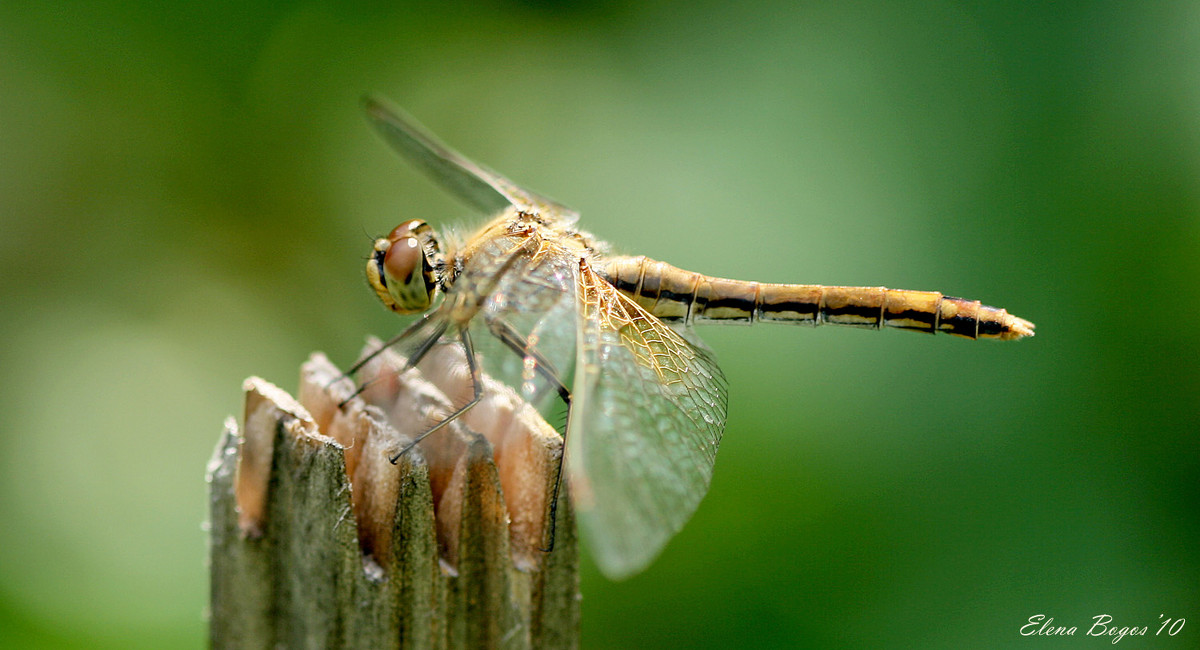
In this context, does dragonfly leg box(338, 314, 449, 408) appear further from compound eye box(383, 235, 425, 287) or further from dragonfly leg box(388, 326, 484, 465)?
compound eye box(383, 235, 425, 287)

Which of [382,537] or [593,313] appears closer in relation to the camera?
[382,537]

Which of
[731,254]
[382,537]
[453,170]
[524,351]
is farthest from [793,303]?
[382,537]

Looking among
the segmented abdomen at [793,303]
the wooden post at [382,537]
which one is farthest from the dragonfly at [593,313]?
the wooden post at [382,537]

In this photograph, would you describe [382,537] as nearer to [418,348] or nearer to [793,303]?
[418,348]

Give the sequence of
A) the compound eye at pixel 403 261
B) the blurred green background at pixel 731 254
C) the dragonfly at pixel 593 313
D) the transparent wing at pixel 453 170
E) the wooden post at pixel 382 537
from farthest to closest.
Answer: the transparent wing at pixel 453 170, the compound eye at pixel 403 261, the blurred green background at pixel 731 254, the dragonfly at pixel 593 313, the wooden post at pixel 382 537

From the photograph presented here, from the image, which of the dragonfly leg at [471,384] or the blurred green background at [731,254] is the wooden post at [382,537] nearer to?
the dragonfly leg at [471,384]
